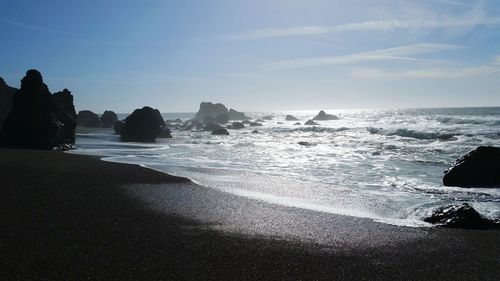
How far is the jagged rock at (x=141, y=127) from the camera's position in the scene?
48.3m

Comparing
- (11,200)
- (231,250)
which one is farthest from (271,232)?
(11,200)

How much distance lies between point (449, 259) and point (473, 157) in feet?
37.4

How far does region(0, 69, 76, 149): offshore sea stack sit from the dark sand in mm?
17552

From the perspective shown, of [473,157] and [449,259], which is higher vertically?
[473,157]

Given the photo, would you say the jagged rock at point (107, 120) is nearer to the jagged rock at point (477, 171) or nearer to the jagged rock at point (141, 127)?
the jagged rock at point (141, 127)

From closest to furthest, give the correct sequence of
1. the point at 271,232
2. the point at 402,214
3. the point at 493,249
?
1. the point at 493,249
2. the point at 271,232
3. the point at 402,214

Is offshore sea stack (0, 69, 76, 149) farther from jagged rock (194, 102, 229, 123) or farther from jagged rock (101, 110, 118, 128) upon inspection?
jagged rock (194, 102, 229, 123)

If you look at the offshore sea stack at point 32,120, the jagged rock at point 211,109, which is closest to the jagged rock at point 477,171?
the offshore sea stack at point 32,120

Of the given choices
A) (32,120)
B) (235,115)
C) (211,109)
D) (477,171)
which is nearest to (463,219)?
(477,171)

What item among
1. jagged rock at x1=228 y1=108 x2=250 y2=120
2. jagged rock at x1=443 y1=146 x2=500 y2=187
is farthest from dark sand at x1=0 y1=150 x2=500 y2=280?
jagged rock at x1=228 y1=108 x2=250 y2=120

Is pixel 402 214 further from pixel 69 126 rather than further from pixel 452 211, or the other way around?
pixel 69 126

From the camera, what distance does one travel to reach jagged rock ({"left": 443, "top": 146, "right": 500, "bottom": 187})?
49.6 ft

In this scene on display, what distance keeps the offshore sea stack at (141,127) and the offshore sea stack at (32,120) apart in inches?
749

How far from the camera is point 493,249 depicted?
23.6 feet
